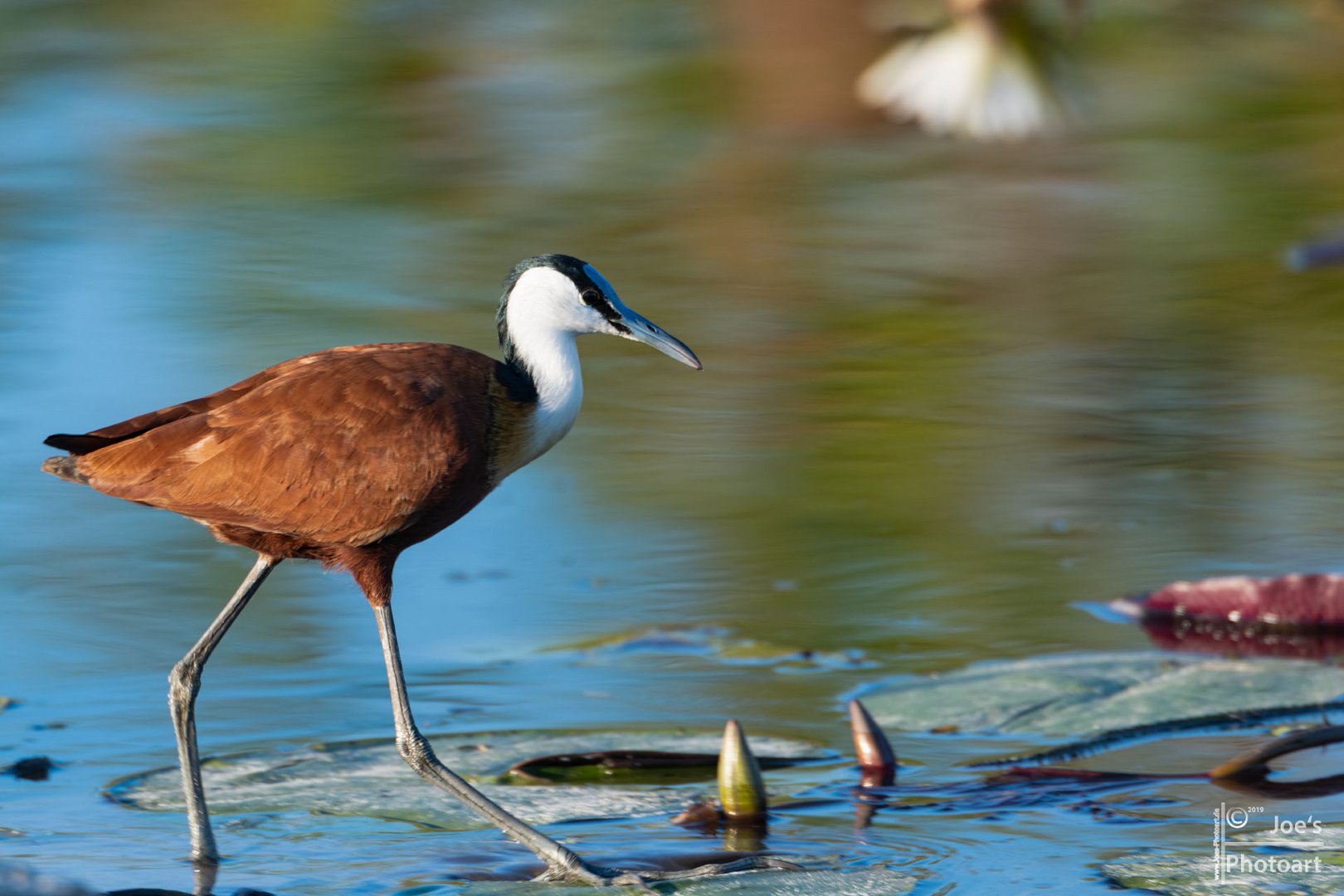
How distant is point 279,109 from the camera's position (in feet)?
43.2

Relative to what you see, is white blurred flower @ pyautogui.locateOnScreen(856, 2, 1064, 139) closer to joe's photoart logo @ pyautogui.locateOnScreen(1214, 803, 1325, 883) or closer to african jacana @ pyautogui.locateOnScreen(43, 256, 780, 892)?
african jacana @ pyautogui.locateOnScreen(43, 256, 780, 892)

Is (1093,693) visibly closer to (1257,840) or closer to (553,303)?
(1257,840)

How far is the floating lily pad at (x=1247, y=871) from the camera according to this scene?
13.2ft

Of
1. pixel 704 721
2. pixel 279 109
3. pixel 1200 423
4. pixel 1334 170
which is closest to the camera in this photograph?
pixel 704 721

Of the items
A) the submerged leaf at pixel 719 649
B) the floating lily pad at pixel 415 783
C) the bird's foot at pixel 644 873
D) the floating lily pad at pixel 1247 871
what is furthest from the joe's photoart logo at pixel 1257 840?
the submerged leaf at pixel 719 649

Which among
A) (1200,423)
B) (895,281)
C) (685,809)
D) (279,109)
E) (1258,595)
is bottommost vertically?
(685,809)

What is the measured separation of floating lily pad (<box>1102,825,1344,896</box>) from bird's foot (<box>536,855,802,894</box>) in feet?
2.11

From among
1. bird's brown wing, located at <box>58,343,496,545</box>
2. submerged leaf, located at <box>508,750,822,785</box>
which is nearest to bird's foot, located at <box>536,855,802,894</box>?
submerged leaf, located at <box>508,750,822,785</box>

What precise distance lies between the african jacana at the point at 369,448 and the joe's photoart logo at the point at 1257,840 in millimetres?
1298

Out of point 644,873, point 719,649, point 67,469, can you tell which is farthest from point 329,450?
point 719,649

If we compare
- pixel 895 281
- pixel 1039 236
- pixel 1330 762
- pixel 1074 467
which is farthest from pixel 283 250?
pixel 1330 762

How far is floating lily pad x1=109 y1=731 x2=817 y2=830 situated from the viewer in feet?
15.4

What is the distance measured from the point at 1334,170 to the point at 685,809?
26.3 ft

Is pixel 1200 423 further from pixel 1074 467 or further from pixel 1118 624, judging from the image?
pixel 1118 624
